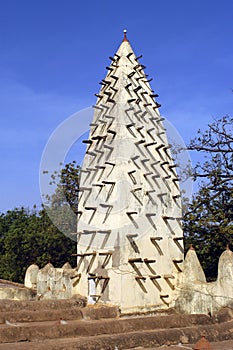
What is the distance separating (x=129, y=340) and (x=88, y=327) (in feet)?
3.44

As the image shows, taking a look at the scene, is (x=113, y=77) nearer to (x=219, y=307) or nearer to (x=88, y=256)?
(x=88, y=256)

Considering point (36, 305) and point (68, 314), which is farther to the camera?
point (36, 305)

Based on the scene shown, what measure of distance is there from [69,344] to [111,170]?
4.82 m

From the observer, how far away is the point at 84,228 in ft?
37.4

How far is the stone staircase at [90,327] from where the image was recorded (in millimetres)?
7374

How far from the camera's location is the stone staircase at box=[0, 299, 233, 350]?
7.37 metres

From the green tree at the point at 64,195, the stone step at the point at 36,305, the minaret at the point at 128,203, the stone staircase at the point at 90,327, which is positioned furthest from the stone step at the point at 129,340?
the green tree at the point at 64,195

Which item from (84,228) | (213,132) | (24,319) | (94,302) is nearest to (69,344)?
(24,319)

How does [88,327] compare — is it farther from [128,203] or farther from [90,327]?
[128,203]

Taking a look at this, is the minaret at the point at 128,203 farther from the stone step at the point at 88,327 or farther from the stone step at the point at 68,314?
the stone step at the point at 88,327

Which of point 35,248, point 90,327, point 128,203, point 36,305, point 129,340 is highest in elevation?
point 35,248

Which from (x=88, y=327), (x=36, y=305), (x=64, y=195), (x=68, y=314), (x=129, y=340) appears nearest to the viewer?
(x=129, y=340)

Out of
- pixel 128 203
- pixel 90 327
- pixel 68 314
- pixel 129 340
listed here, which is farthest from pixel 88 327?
pixel 128 203

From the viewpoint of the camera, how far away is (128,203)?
33.9 feet
